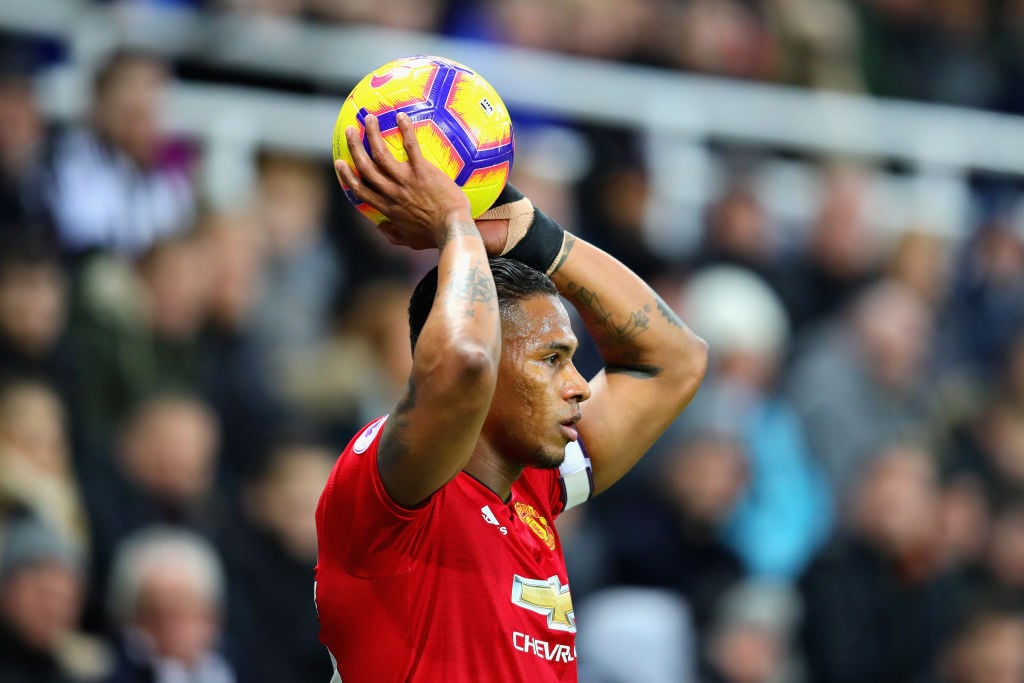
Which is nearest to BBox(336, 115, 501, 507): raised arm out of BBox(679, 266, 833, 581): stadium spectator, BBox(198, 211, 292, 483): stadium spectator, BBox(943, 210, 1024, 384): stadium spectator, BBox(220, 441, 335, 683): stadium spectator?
BBox(220, 441, 335, 683): stadium spectator

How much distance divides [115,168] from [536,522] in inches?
181

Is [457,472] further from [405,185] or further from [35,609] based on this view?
[35,609]

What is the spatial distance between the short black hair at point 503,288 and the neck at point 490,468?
0.35 m

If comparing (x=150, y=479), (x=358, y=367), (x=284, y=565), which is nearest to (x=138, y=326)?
(x=150, y=479)

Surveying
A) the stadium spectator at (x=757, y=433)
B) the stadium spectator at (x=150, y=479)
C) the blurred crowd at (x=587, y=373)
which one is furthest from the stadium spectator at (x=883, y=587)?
the stadium spectator at (x=150, y=479)

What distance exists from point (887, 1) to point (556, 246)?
9.19 m

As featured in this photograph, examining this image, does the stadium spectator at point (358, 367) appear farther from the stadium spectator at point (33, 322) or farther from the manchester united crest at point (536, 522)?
the manchester united crest at point (536, 522)

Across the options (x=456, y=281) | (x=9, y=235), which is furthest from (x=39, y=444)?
(x=456, y=281)

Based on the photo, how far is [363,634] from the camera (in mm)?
4078

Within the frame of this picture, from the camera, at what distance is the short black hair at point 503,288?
4.37 metres

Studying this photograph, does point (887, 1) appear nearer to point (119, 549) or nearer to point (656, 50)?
point (656, 50)

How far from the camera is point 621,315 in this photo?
16.4 feet

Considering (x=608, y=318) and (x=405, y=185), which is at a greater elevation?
(x=405, y=185)

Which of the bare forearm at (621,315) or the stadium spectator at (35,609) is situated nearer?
the bare forearm at (621,315)
